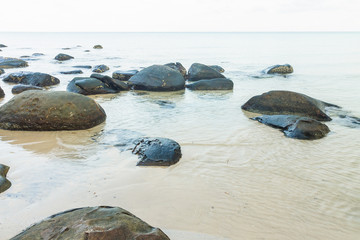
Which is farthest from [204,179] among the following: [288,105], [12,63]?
[12,63]

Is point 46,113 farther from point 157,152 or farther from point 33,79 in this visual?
point 33,79

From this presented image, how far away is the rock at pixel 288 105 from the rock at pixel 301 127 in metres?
1.02

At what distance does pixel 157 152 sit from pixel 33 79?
10.7 metres

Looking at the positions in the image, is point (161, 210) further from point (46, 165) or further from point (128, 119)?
point (128, 119)

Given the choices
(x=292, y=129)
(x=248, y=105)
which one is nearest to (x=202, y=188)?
(x=292, y=129)

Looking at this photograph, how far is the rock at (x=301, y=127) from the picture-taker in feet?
20.3

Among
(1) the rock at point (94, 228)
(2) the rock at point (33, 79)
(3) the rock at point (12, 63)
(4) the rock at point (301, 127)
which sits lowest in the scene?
(3) the rock at point (12, 63)

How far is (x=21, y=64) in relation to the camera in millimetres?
20953

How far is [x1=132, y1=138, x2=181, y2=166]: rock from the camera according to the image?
190 inches

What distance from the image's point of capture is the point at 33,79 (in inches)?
525

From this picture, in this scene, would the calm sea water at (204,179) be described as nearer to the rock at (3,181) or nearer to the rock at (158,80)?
the rock at (3,181)

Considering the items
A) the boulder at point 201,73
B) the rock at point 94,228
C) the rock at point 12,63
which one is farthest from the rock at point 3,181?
the rock at point 12,63

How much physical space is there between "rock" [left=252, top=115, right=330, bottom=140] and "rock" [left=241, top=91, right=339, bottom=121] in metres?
1.02

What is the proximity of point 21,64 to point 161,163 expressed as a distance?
788 inches
